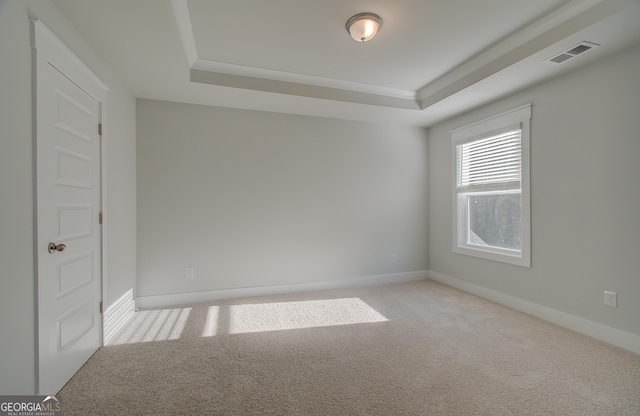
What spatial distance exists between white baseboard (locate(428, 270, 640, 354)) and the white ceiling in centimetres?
238

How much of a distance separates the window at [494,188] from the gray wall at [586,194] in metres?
0.11

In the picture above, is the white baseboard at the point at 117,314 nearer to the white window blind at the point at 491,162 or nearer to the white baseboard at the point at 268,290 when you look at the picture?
the white baseboard at the point at 268,290

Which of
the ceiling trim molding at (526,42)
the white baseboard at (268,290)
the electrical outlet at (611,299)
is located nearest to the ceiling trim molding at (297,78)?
the ceiling trim molding at (526,42)

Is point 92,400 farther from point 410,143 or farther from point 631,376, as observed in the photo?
point 410,143

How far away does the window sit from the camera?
3.19 meters

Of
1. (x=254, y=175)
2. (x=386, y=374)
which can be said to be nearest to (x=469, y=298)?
(x=386, y=374)

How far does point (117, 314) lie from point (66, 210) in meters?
1.33

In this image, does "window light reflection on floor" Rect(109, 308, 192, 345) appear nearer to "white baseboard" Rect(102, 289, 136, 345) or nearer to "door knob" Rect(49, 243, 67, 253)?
"white baseboard" Rect(102, 289, 136, 345)

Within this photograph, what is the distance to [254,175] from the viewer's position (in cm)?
376

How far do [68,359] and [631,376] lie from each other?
155 inches

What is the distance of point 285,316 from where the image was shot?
3.09 m

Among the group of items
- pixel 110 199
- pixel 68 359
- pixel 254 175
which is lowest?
pixel 68 359

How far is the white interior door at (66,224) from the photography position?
1.70 m

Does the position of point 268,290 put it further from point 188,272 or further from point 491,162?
point 491,162
